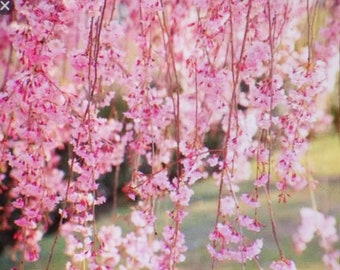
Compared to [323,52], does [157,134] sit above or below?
below

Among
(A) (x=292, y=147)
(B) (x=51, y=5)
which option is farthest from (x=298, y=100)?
(B) (x=51, y=5)

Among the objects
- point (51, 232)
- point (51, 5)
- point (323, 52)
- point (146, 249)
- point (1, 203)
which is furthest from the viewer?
point (51, 232)

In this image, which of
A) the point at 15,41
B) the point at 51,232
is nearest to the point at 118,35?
the point at 15,41

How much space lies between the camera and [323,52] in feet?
11.8

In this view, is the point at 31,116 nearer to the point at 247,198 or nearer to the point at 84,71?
the point at 84,71

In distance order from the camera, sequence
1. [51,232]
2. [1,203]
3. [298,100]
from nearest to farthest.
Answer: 1. [298,100]
2. [1,203]
3. [51,232]

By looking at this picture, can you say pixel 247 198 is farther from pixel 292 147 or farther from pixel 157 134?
pixel 157 134

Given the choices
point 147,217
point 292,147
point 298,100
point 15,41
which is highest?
point 15,41

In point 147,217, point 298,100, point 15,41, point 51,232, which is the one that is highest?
point 15,41

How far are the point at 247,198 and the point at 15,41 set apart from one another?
668 millimetres

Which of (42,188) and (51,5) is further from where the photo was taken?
(42,188)

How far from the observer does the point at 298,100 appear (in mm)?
1896

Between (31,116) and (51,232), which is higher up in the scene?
(31,116)

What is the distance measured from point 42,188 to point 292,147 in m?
0.65
